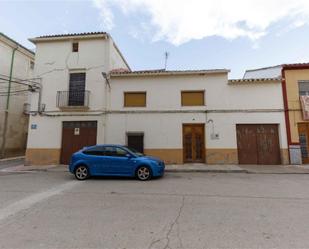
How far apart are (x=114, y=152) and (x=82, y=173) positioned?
61.6 inches

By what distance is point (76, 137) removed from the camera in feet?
41.8

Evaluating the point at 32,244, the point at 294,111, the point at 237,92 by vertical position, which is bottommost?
the point at 32,244

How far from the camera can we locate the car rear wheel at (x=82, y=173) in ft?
27.6

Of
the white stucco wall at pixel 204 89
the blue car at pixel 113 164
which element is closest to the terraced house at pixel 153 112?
the white stucco wall at pixel 204 89

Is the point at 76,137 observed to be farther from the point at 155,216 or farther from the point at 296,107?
the point at 296,107

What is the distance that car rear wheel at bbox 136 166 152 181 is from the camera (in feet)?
26.5

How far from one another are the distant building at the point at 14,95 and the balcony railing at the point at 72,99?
4878mm

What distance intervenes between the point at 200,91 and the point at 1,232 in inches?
447

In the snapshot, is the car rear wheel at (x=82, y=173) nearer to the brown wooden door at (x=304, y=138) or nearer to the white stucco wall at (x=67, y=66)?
the white stucco wall at (x=67, y=66)

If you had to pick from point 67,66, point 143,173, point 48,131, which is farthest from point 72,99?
point 143,173

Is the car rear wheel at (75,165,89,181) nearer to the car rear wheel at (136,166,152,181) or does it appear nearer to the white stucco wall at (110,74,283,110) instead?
the car rear wheel at (136,166,152,181)

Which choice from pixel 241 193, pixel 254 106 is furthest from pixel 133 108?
pixel 241 193

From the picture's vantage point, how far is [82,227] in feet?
12.1

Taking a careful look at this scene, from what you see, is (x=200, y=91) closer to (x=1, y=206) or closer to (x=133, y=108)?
(x=133, y=108)
